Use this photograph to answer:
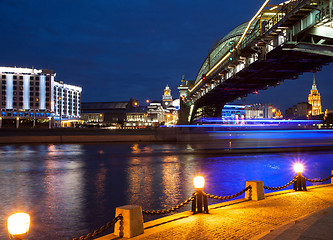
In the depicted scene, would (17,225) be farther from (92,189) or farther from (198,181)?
(92,189)

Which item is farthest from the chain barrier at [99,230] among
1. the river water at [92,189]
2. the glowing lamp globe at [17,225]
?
the river water at [92,189]

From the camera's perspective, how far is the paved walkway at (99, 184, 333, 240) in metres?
6.04

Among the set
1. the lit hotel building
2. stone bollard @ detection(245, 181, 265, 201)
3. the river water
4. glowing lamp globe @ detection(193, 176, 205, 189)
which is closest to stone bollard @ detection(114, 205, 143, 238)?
the river water

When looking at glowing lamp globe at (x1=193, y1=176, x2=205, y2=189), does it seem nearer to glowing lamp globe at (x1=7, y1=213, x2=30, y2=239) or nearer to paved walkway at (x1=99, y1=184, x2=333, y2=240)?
paved walkway at (x1=99, y1=184, x2=333, y2=240)

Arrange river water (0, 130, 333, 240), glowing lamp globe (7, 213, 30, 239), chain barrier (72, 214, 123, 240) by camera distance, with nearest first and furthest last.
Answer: glowing lamp globe (7, 213, 30, 239)
chain barrier (72, 214, 123, 240)
river water (0, 130, 333, 240)

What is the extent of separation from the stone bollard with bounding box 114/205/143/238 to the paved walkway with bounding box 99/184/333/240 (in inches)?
5.9

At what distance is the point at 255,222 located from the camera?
727 centimetres

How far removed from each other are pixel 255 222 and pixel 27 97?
14841 cm

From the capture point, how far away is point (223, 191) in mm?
12812

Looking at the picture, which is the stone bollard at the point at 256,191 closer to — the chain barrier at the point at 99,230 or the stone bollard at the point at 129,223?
the stone bollard at the point at 129,223

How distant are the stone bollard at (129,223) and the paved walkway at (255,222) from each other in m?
0.15

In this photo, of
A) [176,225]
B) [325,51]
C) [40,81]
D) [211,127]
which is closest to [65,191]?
[176,225]

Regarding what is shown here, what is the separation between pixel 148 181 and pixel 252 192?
6.33 meters

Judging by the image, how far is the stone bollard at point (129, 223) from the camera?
20.5 feet
